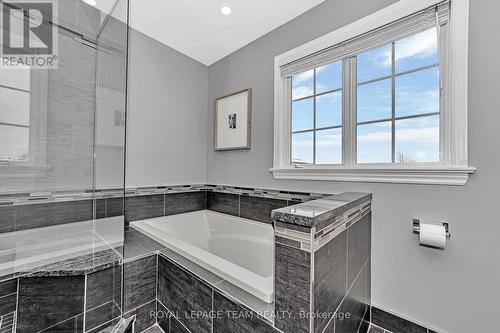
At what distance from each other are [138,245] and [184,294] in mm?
572

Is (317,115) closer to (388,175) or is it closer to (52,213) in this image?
(388,175)

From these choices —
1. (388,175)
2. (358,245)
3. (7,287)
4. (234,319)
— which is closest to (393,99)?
(388,175)

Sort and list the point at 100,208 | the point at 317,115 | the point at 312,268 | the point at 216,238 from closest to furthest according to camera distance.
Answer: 1. the point at 312,268
2. the point at 100,208
3. the point at 317,115
4. the point at 216,238

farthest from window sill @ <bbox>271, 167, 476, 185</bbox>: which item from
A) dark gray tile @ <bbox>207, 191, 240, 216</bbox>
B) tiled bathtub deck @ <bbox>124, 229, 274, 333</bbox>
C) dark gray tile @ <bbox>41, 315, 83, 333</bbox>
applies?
dark gray tile @ <bbox>41, 315, 83, 333</bbox>

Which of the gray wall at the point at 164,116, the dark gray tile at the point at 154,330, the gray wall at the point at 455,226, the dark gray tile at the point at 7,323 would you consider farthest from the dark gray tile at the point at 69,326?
the gray wall at the point at 455,226

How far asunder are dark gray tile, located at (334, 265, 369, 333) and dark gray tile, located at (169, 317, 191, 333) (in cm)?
81

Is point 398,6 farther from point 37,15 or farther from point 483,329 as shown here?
point 37,15

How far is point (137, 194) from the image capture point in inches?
81.3

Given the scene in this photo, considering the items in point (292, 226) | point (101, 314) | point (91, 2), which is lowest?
point (101, 314)

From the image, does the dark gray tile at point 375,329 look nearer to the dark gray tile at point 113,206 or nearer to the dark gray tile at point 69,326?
the dark gray tile at point 69,326

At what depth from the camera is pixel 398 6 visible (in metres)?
1.34

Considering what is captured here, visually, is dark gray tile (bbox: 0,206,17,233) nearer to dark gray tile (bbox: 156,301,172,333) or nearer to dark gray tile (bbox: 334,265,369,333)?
dark gray tile (bbox: 156,301,172,333)

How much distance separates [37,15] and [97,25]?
1.17ft

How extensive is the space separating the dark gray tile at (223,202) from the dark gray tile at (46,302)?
142 cm
